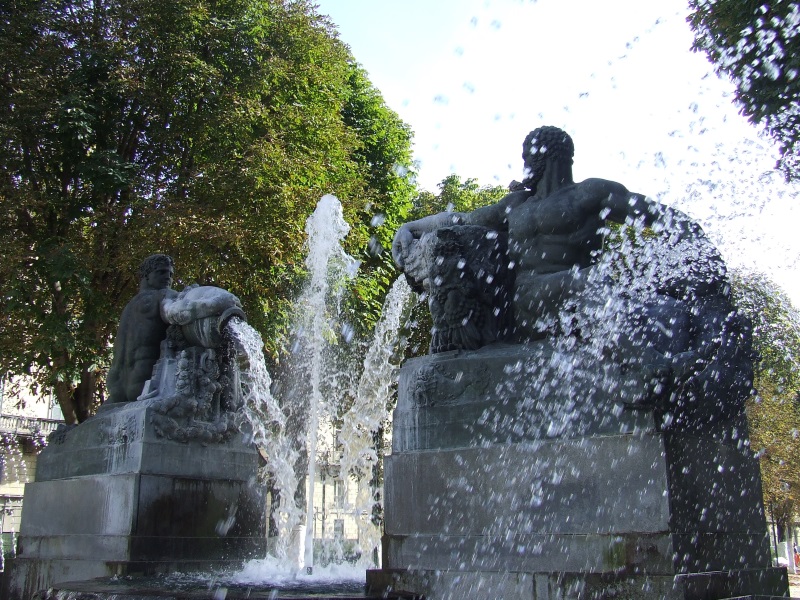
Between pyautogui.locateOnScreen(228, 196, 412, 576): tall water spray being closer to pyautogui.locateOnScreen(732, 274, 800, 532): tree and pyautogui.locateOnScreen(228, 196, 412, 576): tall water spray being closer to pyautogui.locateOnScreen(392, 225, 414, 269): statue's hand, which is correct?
pyautogui.locateOnScreen(392, 225, 414, 269): statue's hand

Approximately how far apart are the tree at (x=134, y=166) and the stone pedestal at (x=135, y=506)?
534cm

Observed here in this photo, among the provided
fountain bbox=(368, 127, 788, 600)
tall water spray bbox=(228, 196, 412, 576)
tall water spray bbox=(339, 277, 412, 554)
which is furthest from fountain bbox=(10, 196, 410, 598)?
tall water spray bbox=(339, 277, 412, 554)

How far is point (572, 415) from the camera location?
432 cm

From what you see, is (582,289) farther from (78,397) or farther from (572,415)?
(78,397)

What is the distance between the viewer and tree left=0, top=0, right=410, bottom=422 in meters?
13.5

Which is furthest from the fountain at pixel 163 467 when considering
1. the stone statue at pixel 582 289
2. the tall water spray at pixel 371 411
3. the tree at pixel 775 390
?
the tall water spray at pixel 371 411

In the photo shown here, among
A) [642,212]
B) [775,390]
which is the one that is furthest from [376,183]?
[642,212]

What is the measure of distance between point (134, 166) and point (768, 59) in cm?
994

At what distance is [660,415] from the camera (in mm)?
4031

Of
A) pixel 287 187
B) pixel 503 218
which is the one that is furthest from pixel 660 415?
pixel 287 187

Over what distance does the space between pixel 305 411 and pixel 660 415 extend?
1544 cm

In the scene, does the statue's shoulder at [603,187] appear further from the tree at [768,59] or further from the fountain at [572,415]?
the tree at [768,59]

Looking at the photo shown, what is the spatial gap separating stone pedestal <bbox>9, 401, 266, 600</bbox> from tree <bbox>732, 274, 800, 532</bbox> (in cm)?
483

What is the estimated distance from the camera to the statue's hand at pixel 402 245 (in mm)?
5477
